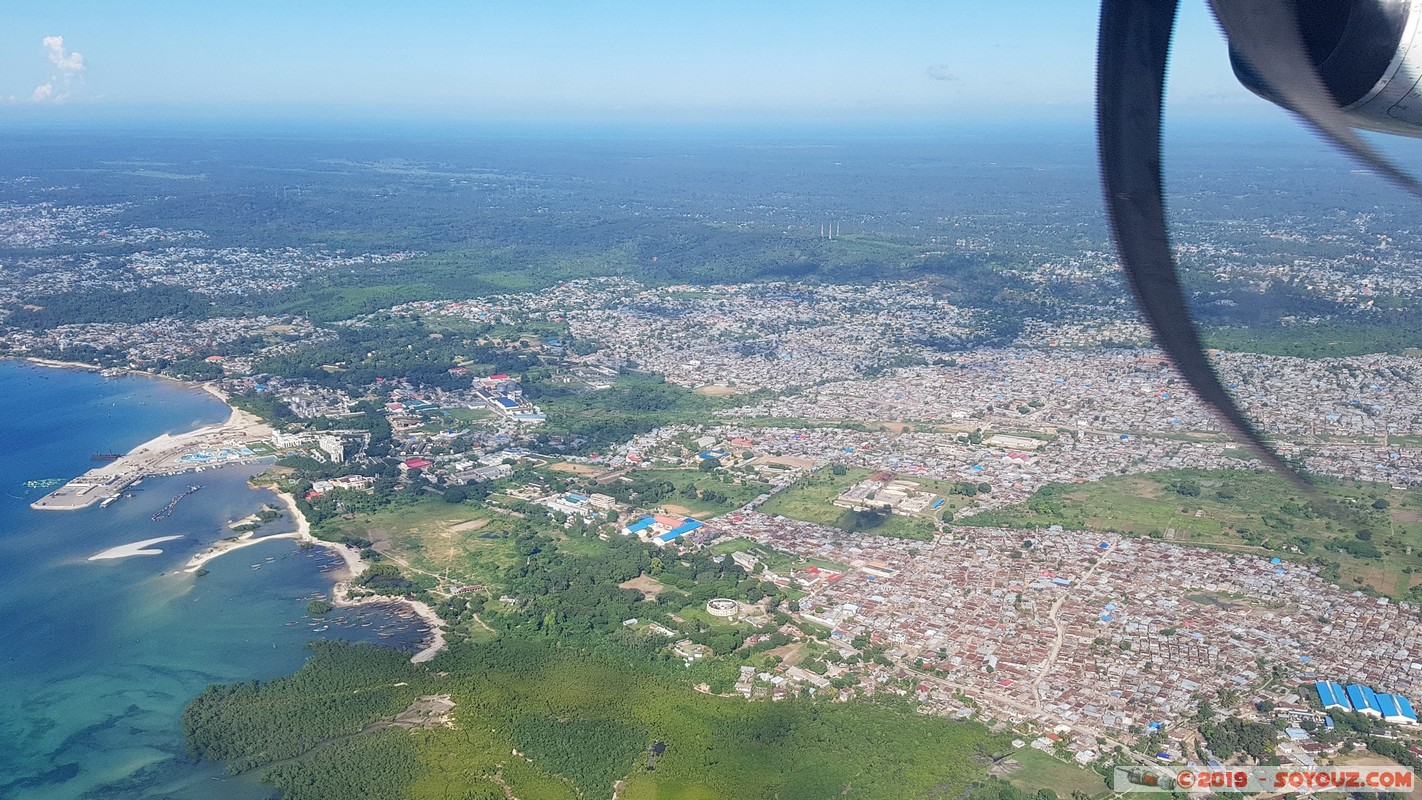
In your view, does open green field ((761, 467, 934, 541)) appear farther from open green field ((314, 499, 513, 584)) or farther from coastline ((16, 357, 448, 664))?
coastline ((16, 357, 448, 664))

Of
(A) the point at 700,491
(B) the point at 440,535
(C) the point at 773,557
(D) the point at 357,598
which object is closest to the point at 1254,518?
(C) the point at 773,557

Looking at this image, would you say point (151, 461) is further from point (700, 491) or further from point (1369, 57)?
point (1369, 57)

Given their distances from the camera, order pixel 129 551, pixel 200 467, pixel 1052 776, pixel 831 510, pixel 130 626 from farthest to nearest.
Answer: pixel 200 467
pixel 831 510
pixel 129 551
pixel 130 626
pixel 1052 776

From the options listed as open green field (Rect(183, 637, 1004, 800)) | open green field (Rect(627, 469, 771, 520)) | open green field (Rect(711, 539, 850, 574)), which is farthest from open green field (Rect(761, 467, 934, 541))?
open green field (Rect(183, 637, 1004, 800))

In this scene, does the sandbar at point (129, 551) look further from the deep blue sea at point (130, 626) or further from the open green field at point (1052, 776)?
the open green field at point (1052, 776)

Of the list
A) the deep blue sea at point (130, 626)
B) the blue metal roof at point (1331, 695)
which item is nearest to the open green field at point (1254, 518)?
the blue metal roof at point (1331, 695)
